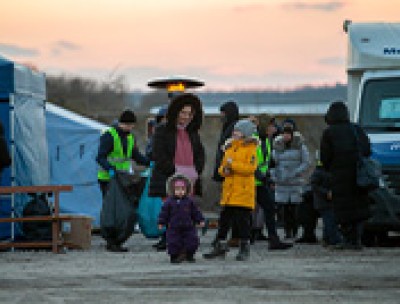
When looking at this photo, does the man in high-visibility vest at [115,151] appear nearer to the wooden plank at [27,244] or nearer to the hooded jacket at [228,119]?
the wooden plank at [27,244]

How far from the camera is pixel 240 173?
14.6 m

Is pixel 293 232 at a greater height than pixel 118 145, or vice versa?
pixel 118 145

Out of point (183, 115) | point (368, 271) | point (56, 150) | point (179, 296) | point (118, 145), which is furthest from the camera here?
point (56, 150)

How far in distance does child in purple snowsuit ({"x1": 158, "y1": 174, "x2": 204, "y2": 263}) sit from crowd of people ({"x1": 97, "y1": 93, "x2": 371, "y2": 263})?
0.01m

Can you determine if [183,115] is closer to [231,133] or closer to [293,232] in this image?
[231,133]

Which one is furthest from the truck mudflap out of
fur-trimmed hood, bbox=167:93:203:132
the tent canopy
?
the tent canopy

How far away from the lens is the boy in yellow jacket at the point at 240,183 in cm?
1455

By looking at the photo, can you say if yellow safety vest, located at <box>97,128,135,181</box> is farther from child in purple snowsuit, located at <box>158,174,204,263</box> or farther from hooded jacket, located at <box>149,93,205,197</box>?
child in purple snowsuit, located at <box>158,174,204,263</box>

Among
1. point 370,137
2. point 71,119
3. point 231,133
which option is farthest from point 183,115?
point 71,119

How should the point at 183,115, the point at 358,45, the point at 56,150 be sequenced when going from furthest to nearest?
the point at 56,150, the point at 358,45, the point at 183,115

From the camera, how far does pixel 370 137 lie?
17250mm

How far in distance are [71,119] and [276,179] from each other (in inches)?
207

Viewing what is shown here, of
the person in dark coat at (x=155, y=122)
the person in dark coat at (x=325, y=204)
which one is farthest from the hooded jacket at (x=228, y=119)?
the person in dark coat at (x=325, y=204)

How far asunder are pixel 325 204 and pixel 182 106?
2.77m
